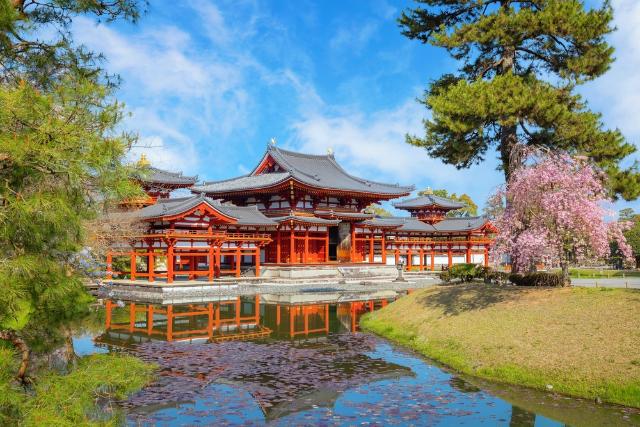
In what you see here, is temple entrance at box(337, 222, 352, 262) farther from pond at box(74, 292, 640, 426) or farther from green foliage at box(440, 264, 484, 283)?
pond at box(74, 292, 640, 426)

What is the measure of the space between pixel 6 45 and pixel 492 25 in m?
17.0

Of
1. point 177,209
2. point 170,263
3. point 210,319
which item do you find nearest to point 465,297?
point 210,319

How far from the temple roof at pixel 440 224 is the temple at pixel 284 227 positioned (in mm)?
101

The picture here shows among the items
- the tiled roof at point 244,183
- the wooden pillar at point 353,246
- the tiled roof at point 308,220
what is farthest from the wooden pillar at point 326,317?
the wooden pillar at point 353,246

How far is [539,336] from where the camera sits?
42.8 feet

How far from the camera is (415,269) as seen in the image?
4856 centimetres

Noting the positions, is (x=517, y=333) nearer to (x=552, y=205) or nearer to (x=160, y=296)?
(x=552, y=205)

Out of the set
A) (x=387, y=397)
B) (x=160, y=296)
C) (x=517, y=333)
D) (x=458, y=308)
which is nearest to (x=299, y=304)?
(x=160, y=296)

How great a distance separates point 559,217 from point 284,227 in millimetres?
26788

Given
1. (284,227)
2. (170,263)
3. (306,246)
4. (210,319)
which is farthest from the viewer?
(284,227)

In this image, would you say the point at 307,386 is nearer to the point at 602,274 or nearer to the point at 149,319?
the point at 149,319

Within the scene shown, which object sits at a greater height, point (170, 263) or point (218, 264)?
point (170, 263)

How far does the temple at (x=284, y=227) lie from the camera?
3197 cm

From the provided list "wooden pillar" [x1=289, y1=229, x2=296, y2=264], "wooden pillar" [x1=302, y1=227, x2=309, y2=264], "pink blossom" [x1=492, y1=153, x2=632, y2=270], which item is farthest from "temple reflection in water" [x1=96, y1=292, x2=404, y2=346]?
"wooden pillar" [x1=302, y1=227, x2=309, y2=264]
